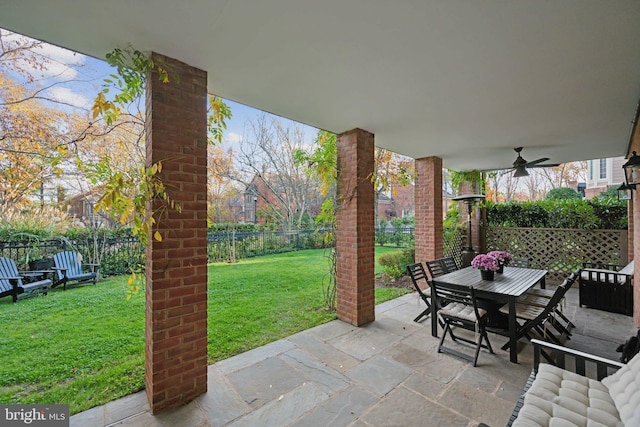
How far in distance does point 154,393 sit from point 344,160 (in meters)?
3.27

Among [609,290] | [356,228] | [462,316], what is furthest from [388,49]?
[609,290]

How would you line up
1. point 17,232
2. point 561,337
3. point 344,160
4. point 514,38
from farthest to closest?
point 17,232, point 344,160, point 561,337, point 514,38

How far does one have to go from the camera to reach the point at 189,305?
213cm

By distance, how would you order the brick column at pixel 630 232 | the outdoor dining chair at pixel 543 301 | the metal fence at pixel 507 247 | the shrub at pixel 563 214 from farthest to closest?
the shrub at pixel 563 214 < the metal fence at pixel 507 247 < the brick column at pixel 630 232 < the outdoor dining chair at pixel 543 301

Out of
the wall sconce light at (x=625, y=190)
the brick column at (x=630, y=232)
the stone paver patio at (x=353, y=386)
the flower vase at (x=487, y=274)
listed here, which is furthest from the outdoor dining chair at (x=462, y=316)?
the brick column at (x=630, y=232)

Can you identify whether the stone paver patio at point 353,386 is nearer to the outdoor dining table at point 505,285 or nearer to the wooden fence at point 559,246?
the outdoor dining table at point 505,285

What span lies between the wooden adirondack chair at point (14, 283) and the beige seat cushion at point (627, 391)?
714cm

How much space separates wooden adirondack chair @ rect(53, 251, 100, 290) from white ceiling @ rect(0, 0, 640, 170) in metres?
5.24

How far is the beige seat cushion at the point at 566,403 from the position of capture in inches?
53.9

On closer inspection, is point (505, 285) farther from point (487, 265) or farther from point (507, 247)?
point (507, 247)

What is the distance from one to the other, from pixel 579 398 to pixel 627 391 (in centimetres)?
24

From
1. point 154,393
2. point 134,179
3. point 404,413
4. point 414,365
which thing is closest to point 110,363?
point 154,393

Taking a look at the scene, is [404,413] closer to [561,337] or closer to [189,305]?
[189,305]

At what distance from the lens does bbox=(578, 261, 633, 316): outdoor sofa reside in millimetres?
4133
